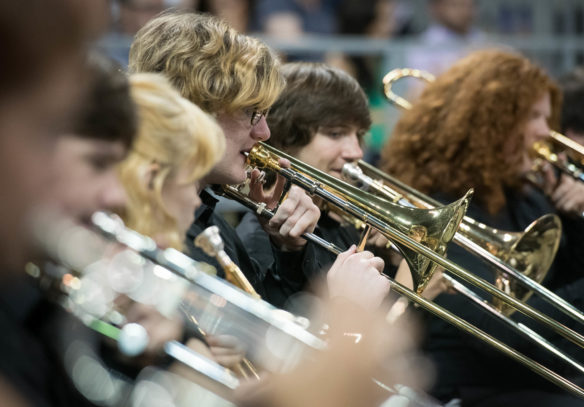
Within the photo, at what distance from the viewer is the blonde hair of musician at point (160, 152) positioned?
1.62 metres

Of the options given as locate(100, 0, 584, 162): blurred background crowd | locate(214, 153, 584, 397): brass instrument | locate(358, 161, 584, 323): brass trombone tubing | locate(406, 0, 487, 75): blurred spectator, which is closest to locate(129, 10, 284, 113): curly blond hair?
locate(214, 153, 584, 397): brass instrument

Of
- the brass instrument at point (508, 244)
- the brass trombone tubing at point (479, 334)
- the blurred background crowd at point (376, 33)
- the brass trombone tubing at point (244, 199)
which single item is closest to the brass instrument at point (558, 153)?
the brass instrument at point (508, 244)

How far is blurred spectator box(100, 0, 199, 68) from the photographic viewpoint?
479 centimetres

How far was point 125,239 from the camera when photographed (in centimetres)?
149

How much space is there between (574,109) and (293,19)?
2.19 m

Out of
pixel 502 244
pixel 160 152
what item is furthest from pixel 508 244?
pixel 160 152

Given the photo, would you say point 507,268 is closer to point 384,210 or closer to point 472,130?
point 384,210

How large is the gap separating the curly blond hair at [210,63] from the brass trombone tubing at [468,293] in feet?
0.96

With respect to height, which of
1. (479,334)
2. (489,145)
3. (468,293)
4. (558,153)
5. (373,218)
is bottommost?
(479,334)

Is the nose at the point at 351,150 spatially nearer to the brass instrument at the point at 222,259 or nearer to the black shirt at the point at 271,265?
the black shirt at the point at 271,265

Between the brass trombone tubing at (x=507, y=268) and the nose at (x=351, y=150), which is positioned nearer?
the brass trombone tubing at (x=507, y=268)

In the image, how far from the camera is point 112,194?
145 centimetres

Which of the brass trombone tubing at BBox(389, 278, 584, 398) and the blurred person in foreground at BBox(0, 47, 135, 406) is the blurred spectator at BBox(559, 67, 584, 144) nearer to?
the brass trombone tubing at BBox(389, 278, 584, 398)

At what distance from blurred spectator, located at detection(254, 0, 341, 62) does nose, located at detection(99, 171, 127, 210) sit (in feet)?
12.9
